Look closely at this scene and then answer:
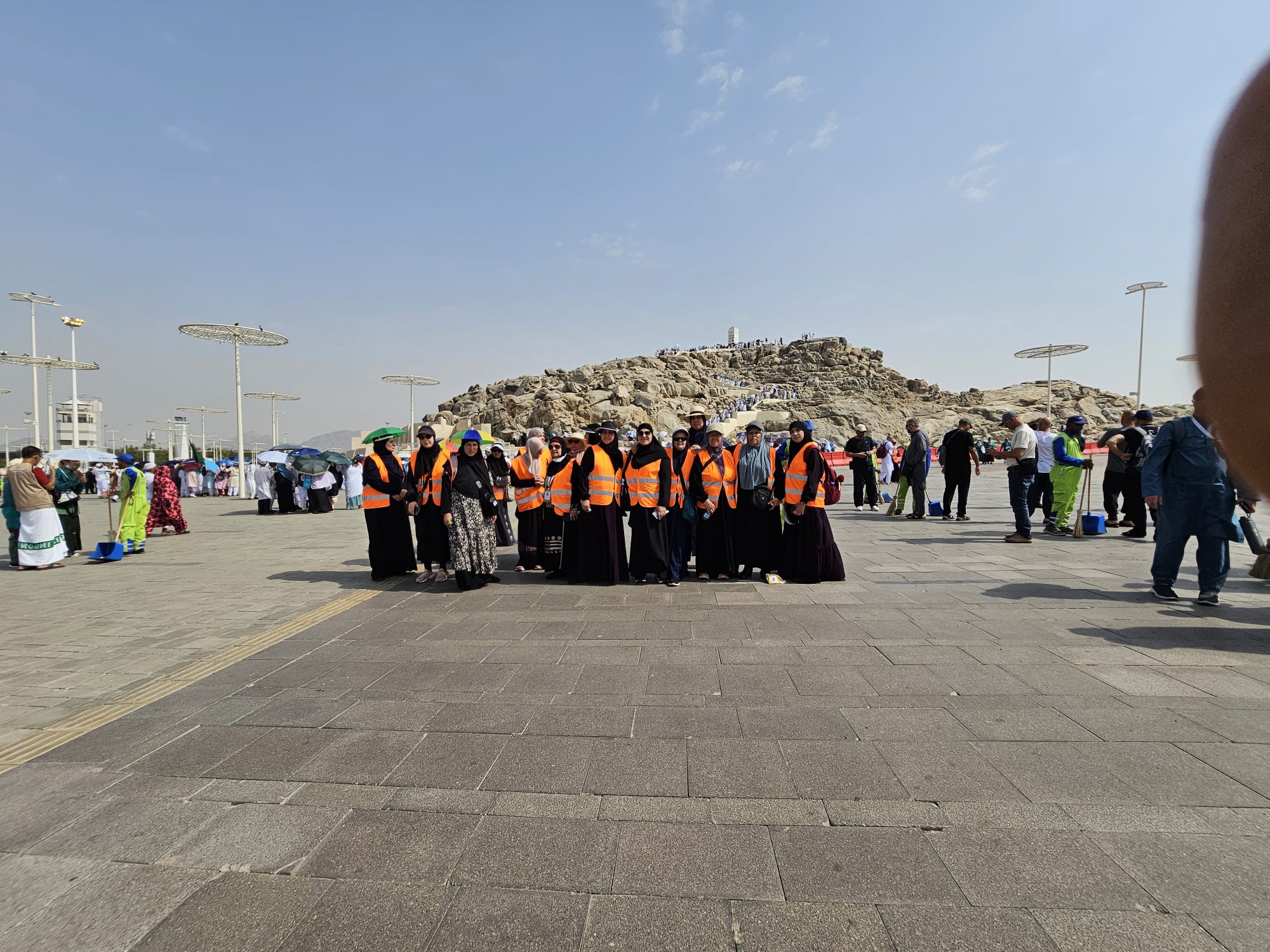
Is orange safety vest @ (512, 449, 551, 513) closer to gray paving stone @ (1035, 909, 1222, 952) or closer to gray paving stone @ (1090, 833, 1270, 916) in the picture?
gray paving stone @ (1090, 833, 1270, 916)

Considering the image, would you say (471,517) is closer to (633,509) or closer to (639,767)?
(633,509)

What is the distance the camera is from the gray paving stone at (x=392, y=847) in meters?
2.26

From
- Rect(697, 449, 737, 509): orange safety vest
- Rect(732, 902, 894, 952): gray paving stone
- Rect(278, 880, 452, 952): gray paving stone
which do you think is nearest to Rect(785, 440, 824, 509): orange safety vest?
Rect(697, 449, 737, 509): orange safety vest

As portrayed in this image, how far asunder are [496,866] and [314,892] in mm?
629

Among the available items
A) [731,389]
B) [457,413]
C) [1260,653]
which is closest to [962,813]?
[1260,653]

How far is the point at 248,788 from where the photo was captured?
9.34 feet

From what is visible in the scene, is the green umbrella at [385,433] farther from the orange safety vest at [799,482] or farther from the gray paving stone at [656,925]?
the gray paving stone at [656,925]

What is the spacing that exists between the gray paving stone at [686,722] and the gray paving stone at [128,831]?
200cm

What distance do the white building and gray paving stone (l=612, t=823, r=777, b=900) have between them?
4125cm

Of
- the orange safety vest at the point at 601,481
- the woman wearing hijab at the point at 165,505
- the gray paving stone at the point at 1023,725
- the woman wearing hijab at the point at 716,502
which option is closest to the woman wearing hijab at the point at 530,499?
the orange safety vest at the point at 601,481

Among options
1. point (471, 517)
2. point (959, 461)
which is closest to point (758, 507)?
point (471, 517)

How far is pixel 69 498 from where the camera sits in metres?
9.95

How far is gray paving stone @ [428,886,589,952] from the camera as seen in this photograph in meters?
1.93

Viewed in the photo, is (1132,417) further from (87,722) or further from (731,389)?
(731,389)
